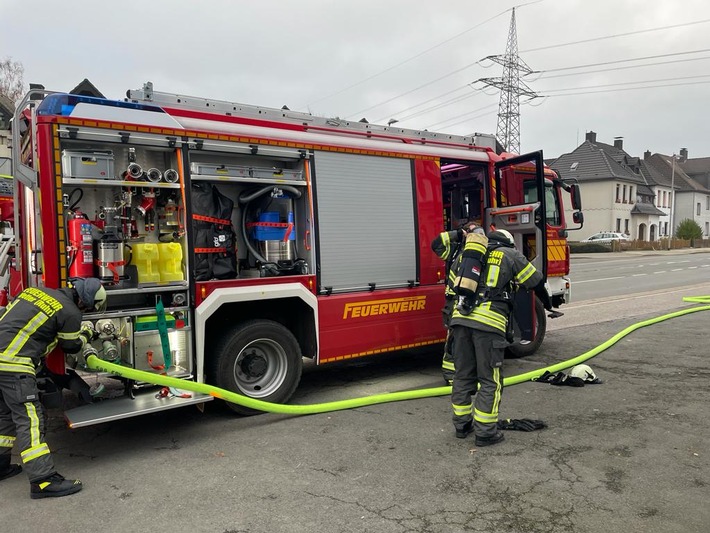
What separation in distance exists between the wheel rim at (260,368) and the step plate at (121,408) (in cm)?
57

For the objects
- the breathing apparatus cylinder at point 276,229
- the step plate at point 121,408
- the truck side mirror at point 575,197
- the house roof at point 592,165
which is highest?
the house roof at point 592,165

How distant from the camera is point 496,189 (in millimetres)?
7266

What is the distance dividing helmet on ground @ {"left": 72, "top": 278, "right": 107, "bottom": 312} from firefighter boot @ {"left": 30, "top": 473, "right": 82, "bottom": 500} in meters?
1.15

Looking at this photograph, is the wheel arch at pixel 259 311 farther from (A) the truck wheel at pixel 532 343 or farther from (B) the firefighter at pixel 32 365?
(A) the truck wheel at pixel 532 343

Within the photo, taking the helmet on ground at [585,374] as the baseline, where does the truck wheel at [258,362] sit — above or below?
above

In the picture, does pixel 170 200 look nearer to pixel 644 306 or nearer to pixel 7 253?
pixel 7 253

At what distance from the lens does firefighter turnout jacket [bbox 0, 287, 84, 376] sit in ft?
12.1

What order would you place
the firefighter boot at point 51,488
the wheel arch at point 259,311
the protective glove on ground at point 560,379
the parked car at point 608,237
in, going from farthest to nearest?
1. the parked car at point 608,237
2. the protective glove on ground at point 560,379
3. the wheel arch at point 259,311
4. the firefighter boot at point 51,488

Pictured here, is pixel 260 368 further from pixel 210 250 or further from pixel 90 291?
pixel 90 291

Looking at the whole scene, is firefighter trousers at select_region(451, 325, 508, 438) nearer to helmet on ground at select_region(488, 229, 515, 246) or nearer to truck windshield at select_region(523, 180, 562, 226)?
helmet on ground at select_region(488, 229, 515, 246)

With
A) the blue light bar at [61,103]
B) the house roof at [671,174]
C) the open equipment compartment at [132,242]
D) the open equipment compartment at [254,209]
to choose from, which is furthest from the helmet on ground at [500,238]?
the house roof at [671,174]

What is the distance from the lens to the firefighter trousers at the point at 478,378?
4.40 m

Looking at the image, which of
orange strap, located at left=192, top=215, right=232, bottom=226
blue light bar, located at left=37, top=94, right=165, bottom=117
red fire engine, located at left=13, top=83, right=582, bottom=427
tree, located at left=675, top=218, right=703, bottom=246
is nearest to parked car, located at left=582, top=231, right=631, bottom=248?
tree, located at left=675, top=218, right=703, bottom=246

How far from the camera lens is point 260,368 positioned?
17.3 feet
